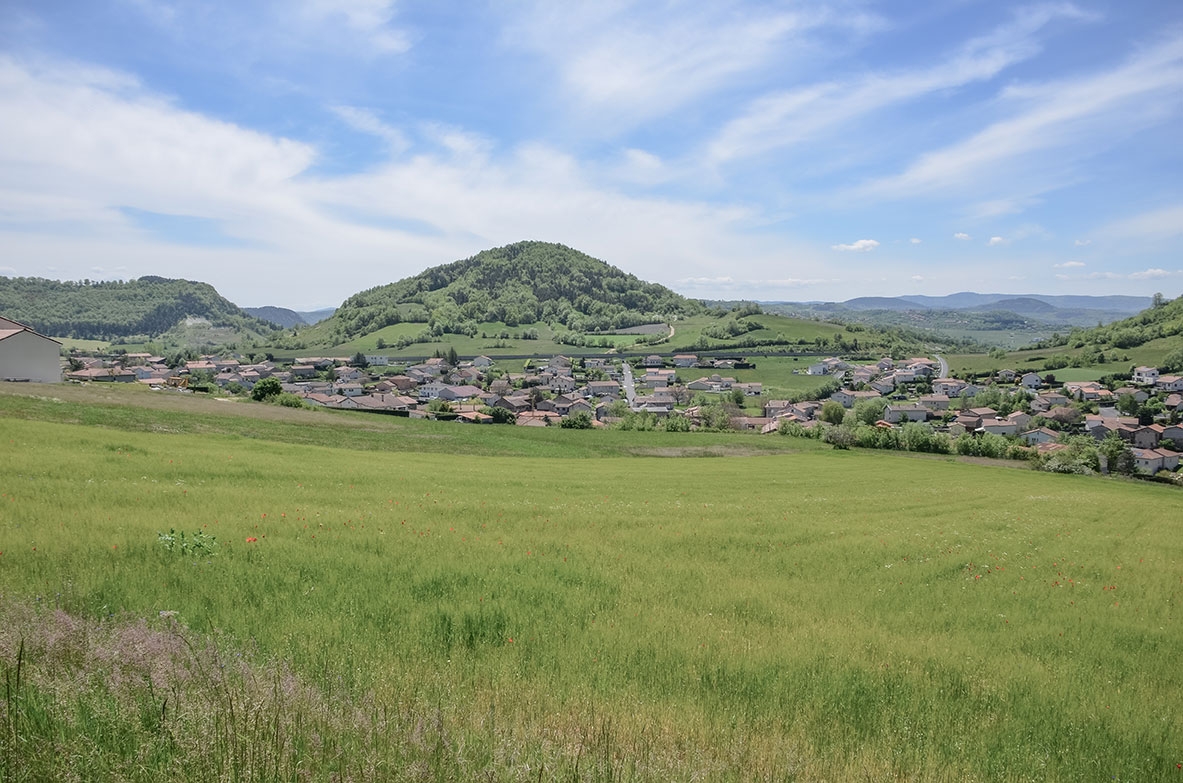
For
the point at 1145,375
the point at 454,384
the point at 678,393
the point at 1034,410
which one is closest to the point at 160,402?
the point at 454,384

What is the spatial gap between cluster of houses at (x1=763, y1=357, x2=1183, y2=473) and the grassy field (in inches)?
3482

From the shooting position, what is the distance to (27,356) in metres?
53.3

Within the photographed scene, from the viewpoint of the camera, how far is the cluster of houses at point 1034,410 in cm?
11669

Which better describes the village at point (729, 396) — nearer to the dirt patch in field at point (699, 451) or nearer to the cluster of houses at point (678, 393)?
the cluster of houses at point (678, 393)

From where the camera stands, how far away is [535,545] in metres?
13.0

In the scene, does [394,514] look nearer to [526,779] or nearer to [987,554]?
[526,779]

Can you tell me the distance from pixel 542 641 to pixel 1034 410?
538 feet

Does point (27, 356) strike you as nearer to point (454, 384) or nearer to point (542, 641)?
point (542, 641)

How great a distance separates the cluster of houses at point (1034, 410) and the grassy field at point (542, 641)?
8845 cm

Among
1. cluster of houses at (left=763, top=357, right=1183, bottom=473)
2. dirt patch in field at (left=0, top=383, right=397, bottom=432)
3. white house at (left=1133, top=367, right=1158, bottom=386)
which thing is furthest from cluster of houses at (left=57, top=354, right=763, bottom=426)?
white house at (left=1133, top=367, right=1158, bottom=386)

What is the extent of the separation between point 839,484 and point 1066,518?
480 inches

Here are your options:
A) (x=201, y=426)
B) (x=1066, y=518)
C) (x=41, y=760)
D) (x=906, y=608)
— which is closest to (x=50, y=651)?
(x=41, y=760)

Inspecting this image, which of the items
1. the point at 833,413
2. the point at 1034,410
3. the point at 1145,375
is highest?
the point at 1145,375

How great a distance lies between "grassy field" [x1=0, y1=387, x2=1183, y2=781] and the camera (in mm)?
4531
